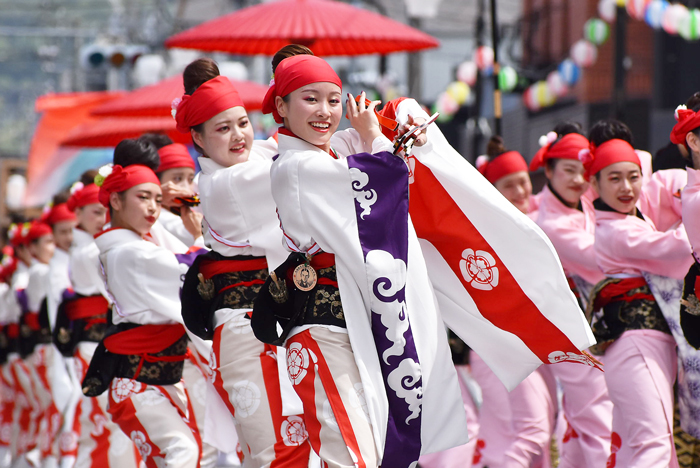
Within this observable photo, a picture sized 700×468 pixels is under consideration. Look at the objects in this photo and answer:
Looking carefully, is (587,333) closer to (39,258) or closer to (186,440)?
(186,440)

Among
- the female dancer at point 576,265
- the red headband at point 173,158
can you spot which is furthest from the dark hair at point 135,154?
the female dancer at point 576,265

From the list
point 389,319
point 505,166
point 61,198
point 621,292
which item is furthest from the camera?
point 61,198

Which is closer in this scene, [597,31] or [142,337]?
[142,337]

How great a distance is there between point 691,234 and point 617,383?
2.74 ft

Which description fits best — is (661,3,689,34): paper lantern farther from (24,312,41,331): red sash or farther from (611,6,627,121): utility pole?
(24,312,41,331): red sash

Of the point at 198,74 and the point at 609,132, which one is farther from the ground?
the point at 198,74

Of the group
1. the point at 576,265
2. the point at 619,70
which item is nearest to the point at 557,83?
the point at 619,70

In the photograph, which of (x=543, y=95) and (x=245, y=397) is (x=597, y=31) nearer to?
(x=543, y=95)

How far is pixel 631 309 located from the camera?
4.41 m

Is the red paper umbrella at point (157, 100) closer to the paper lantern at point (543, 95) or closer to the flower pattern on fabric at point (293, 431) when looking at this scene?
the paper lantern at point (543, 95)

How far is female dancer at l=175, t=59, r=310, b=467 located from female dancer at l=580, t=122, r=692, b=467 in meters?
1.55

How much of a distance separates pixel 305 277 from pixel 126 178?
1.61 metres

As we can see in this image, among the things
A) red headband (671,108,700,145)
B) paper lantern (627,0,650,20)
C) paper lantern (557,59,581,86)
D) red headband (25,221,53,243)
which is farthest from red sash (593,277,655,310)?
paper lantern (557,59,581,86)

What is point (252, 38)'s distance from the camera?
7.34 m
